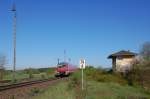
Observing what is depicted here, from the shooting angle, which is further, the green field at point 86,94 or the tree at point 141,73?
the tree at point 141,73

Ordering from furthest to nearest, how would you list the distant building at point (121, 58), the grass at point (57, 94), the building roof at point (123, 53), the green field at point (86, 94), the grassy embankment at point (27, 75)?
the grassy embankment at point (27, 75) < the building roof at point (123, 53) < the distant building at point (121, 58) < the green field at point (86, 94) < the grass at point (57, 94)

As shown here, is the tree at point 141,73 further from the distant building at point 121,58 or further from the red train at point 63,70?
the red train at point 63,70

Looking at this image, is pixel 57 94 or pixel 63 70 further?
pixel 63 70

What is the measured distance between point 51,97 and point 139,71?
1688cm

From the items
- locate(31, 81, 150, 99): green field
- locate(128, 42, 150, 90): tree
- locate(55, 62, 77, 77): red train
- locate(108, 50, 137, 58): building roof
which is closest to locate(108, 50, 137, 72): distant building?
locate(108, 50, 137, 58): building roof

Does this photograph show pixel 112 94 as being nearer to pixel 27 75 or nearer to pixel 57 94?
pixel 57 94

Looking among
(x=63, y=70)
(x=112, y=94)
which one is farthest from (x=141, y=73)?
(x=63, y=70)

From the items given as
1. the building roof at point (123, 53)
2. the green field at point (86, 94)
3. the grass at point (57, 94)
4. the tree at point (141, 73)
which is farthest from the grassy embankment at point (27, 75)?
the grass at point (57, 94)

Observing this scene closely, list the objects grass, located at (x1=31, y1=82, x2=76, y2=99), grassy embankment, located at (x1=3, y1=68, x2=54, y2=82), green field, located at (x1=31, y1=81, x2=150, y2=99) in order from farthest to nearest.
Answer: grassy embankment, located at (x1=3, y1=68, x2=54, y2=82) < green field, located at (x1=31, y1=81, x2=150, y2=99) < grass, located at (x1=31, y1=82, x2=76, y2=99)

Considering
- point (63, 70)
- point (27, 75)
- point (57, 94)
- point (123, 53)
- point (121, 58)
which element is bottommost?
point (27, 75)

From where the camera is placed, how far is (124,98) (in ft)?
62.1

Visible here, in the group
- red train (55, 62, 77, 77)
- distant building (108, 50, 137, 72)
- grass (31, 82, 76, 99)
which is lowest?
grass (31, 82, 76, 99)

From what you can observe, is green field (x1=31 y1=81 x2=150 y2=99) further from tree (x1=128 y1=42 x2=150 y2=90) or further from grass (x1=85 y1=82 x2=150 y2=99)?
tree (x1=128 y1=42 x2=150 y2=90)

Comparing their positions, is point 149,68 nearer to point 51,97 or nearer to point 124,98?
point 124,98
